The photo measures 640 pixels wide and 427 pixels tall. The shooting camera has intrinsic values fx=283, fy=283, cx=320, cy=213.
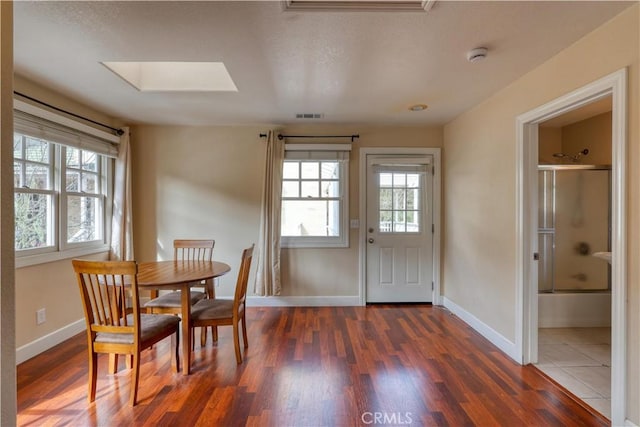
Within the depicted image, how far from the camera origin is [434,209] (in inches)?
147

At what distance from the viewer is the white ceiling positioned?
1540 millimetres

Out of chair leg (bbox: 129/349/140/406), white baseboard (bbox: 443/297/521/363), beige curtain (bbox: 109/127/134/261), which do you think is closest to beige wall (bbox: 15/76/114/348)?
beige curtain (bbox: 109/127/134/261)

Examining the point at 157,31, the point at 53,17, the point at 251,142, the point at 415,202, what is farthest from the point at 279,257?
the point at 53,17

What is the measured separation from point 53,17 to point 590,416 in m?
3.93

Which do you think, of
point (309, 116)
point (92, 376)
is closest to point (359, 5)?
point (309, 116)

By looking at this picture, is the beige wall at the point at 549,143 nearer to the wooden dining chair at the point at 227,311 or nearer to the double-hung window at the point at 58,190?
the wooden dining chair at the point at 227,311

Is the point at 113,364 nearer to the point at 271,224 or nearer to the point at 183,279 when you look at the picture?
the point at 183,279

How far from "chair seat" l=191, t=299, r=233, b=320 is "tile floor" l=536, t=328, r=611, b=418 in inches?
101

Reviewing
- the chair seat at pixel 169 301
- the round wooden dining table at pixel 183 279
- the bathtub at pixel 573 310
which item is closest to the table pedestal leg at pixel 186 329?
the round wooden dining table at pixel 183 279

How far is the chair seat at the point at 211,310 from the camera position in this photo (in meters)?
2.27

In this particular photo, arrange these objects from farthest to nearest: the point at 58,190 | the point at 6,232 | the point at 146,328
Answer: the point at 58,190 → the point at 146,328 → the point at 6,232

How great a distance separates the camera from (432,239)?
12.4 ft

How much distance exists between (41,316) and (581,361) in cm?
469

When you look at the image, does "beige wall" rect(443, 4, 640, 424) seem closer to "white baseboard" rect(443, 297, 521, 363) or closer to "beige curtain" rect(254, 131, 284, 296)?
"white baseboard" rect(443, 297, 521, 363)
